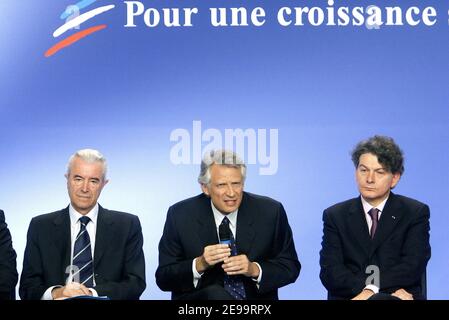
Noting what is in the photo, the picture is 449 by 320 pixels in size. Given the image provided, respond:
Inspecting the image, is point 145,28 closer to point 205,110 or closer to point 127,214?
point 205,110

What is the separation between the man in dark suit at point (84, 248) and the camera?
658 cm

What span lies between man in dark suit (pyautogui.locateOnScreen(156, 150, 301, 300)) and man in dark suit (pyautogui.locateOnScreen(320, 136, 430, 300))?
25 cm

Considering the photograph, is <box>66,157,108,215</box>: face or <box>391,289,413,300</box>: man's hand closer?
<box>391,289,413,300</box>: man's hand

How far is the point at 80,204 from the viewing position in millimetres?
6672

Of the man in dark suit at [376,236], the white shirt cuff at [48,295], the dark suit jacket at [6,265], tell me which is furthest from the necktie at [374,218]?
the dark suit jacket at [6,265]

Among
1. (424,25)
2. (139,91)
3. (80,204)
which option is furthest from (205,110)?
(424,25)

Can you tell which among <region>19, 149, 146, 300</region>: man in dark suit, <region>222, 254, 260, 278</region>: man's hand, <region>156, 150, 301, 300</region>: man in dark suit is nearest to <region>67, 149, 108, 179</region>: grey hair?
<region>19, 149, 146, 300</region>: man in dark suit

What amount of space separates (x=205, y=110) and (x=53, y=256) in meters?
1.14

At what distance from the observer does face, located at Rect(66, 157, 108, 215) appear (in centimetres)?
666

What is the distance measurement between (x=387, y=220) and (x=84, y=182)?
65.1 inches

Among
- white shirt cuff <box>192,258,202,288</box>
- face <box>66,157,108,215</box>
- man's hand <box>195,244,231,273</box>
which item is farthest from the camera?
face <box>66,157,108,215</box>

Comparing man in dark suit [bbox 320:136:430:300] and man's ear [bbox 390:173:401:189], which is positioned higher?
man's ear [bbox 390:173:401:189]

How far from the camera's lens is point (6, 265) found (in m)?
6.60

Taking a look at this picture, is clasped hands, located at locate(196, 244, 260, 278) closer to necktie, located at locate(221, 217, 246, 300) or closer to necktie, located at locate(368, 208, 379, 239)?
necktie, located at locate(221, 217, 246, 300)
